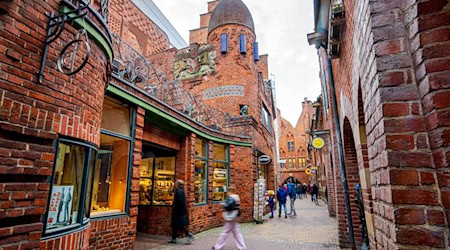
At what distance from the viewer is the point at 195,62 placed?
17.5 metres

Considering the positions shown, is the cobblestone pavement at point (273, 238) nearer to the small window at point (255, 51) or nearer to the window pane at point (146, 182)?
the window pane at point (146, 182)

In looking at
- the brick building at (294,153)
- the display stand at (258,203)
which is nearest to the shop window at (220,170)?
the display stand at (258,203)

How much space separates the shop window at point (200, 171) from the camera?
1037cm

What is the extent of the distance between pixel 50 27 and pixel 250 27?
50.1 ft

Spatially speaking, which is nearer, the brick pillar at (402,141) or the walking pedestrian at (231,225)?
the brick pillar at (402,141)

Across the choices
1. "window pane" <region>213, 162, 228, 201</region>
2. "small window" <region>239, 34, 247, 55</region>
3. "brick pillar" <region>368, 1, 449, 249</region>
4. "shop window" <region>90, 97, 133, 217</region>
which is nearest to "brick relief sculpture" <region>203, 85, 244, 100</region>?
"small window" <region>239, 34, 247, 55</region>

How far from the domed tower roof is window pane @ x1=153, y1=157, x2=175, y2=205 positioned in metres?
10.5

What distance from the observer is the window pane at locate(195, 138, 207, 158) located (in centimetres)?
1057

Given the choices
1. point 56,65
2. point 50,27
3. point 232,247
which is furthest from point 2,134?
point 232,247

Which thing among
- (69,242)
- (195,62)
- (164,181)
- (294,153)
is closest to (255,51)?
(195,62)

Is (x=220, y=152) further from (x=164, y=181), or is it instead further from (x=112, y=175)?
(x=112, y=175)

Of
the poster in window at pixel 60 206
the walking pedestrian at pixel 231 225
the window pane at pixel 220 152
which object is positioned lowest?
the walking pedestrian at pixel 231 225

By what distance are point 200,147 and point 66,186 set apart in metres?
7.27

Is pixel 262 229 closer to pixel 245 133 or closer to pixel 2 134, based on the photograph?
pixel 245 133
